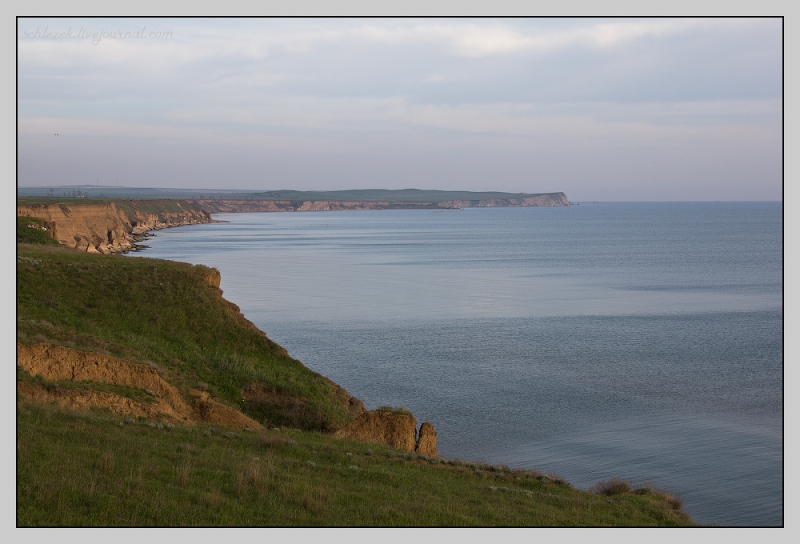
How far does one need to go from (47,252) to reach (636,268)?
6574 cm

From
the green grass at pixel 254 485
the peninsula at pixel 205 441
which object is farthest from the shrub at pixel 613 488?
the green grass at pixel 254 485

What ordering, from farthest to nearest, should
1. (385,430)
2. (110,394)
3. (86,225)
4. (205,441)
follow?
(86,225)
(385,430)
(110,394)
(205,441)

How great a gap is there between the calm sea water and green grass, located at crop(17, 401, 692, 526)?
6.72 metres

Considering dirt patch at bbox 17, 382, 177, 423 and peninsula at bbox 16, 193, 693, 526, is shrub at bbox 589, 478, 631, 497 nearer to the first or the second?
peninsula at bbox 16, 193, 693, 526

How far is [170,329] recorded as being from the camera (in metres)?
28.3

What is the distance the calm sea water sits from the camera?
23.7 m

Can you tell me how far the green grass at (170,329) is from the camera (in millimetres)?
23844

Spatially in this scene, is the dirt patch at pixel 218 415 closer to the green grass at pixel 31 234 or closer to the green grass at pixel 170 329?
the green grass at pixel 170 329

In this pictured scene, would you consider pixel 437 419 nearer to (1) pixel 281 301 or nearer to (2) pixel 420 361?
(2) pixel 420 361

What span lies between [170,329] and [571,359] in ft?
62.2

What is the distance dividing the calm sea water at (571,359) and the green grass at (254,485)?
22.0ft

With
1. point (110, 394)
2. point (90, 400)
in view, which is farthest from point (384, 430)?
point (90, 400)

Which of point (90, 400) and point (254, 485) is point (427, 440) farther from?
point (254, 485)

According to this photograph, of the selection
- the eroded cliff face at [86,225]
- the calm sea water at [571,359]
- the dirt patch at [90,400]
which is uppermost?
the eroded cliff face at [86,225]
